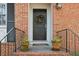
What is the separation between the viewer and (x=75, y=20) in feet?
29.6

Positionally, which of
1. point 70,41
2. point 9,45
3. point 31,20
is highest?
point 31,20

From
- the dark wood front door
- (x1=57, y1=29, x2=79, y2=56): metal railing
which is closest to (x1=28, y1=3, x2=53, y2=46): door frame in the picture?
the dark wood front door

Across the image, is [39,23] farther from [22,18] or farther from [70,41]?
[70,41]

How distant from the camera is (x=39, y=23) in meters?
9.62

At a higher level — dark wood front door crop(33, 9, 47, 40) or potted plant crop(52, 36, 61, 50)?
dark wood front door crop(33, 9, 47, 40)

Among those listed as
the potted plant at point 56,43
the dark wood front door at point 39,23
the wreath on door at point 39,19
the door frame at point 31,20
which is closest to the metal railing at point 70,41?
the potted plant at point 56,43

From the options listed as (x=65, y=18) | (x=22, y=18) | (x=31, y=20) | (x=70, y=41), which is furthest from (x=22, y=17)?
(x=70, y=41)

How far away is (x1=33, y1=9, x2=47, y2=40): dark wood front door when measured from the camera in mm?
9578

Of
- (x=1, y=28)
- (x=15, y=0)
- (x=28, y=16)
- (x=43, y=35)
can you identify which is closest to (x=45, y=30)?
(x=43, y=35)

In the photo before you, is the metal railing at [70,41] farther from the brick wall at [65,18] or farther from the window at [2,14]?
the window at [2,14]

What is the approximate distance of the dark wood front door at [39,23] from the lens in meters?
9.58

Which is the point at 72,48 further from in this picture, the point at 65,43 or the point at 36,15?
the point at 36,15

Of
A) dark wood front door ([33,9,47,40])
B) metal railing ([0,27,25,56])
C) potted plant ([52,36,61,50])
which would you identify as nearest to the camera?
potted plant ([52,36,61,50])

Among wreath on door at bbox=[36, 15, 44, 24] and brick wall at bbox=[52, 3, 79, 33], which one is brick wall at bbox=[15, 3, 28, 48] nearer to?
wreath on door at bbox=[36, 15, 44, 24]
